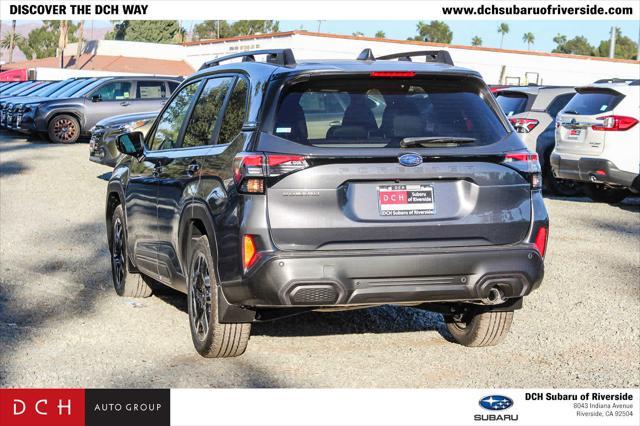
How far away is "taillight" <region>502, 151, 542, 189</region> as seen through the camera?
243 inches

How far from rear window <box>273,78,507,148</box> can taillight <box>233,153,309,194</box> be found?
15cm

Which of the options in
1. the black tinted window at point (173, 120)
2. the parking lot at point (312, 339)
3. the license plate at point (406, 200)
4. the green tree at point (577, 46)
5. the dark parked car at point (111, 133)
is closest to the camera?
the license plate at point (406, 200)

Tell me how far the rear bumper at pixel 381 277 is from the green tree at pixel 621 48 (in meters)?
131

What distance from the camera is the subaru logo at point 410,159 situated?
5.93 metres

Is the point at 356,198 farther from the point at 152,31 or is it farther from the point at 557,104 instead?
the point at 152,31

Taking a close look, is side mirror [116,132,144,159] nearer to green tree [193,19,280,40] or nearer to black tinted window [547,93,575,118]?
black tinted window [547,93,575,118]

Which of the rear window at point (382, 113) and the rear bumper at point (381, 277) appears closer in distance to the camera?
the rear bumper at point (381, 277)

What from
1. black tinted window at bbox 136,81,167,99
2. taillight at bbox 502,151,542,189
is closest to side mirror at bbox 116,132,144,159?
taillight at bbox 502,151,542,189

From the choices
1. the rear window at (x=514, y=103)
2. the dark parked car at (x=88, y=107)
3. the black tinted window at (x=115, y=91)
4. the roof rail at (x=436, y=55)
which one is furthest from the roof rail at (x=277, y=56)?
the black tinted window at (x=115, y=91)

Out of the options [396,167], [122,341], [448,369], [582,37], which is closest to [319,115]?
[396,167]

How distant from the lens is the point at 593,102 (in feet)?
50.1

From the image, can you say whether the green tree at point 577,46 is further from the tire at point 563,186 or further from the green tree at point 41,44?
the tire at point 563,186

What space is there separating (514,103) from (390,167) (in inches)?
500

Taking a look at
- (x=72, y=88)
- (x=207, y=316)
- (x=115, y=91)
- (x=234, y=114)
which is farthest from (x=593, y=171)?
(x=72, y=88)
